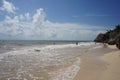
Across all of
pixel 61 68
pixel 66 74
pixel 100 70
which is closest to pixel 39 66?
pixel 61 68

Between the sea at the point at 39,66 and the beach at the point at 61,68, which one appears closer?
the beach at the point at 61,68

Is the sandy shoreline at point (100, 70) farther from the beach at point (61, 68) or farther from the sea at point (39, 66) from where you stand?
the sea at point (39, 66)

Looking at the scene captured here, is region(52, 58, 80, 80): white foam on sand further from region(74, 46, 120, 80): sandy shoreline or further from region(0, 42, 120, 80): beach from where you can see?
region(74, 46, 120, 80): sandy shoreline

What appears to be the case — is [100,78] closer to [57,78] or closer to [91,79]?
[91,79]

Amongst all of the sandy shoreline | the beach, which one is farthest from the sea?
the sandy shoreline

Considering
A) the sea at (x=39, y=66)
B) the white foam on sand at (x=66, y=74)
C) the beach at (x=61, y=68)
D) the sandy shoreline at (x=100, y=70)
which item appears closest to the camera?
the sandy shoreline at (x=100, y=70)

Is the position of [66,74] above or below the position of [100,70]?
below

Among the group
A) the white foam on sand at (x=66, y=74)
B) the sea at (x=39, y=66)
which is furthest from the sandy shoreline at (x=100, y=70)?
the sea at (x=39, y=66)

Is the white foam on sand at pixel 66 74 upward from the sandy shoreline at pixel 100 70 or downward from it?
downward

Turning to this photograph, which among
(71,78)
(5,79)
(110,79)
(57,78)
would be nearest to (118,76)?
(110,79)

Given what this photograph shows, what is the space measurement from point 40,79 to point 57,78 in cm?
104

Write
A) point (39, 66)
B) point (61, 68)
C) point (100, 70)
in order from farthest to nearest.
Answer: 1. point (39, 66)
2. point (61, 68)
3. point (100, 70)

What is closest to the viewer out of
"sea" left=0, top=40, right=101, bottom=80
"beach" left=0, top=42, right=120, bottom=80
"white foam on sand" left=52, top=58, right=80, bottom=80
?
"white foam on sand" left=52, top=58, right=80, bottom=80

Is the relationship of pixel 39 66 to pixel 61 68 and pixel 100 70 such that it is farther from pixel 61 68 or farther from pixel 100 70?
pixel 100 70
